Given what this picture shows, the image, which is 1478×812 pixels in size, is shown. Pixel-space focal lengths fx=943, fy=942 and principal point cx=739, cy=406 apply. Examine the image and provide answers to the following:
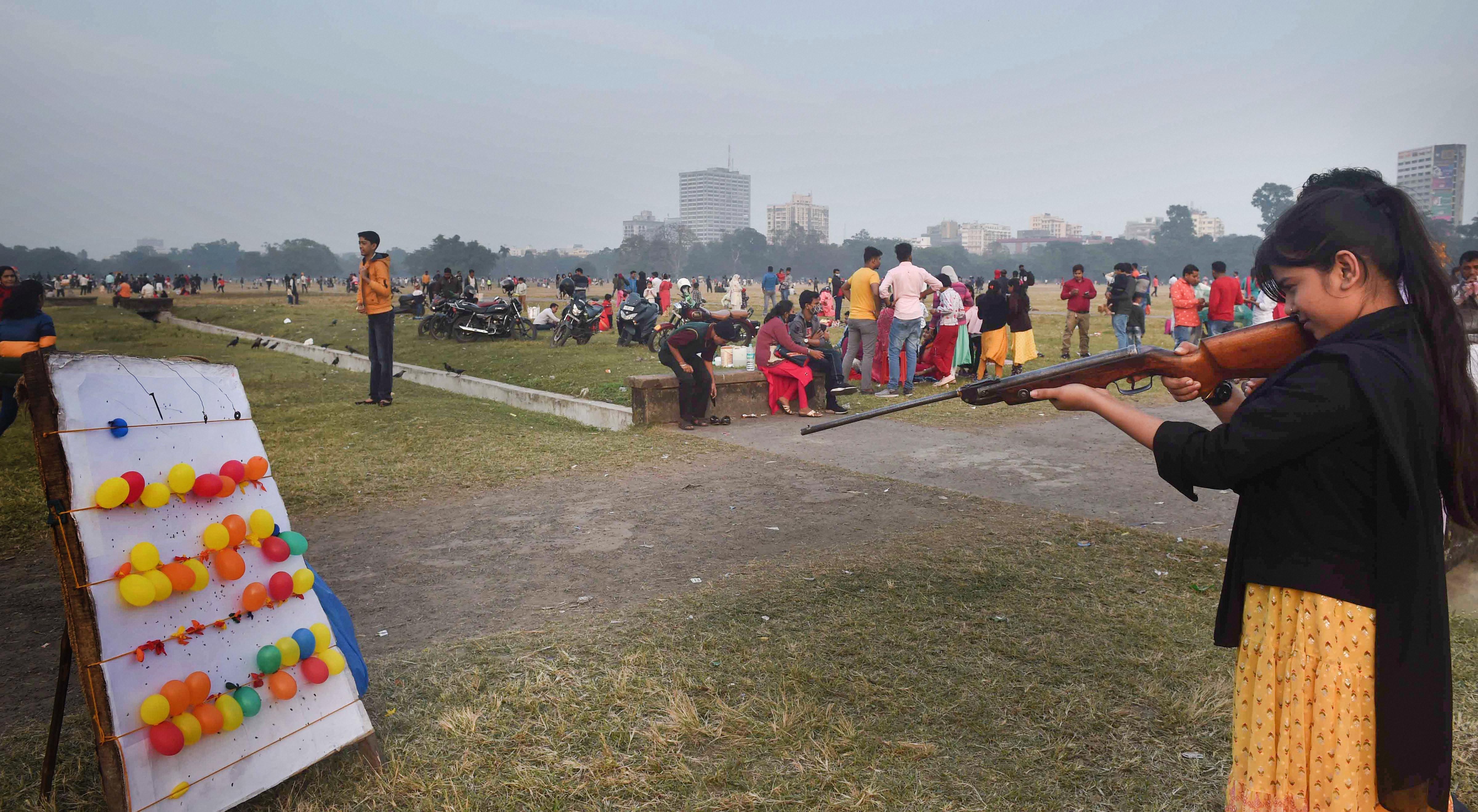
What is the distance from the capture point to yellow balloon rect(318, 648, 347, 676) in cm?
279

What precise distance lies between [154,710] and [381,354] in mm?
8714

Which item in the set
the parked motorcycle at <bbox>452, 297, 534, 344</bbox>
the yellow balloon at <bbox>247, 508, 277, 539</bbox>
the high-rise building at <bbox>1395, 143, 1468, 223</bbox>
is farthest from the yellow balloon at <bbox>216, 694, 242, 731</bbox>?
the high-rise building at <bbox>1395, 143, 1468, 223</bbox>

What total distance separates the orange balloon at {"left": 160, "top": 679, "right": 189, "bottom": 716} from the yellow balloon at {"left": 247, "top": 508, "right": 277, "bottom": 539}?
17.2 inches

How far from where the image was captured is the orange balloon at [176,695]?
93.5 inches

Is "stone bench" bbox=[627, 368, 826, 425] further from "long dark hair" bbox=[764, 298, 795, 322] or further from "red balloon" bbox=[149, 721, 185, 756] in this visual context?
"red balloon" bbox=[149, 721, 185, 756]

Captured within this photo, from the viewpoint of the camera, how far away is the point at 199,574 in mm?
2496

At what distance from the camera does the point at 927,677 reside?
141 inches

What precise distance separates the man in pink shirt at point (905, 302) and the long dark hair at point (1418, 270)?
30.5 feet

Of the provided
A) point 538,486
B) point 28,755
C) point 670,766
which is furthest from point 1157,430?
point 538,486

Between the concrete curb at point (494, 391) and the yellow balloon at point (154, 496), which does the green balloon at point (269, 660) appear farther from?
the concrete curb at point (494, 391)

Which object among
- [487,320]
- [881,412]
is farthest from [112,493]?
[487,320]

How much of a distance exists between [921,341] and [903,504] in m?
7.69

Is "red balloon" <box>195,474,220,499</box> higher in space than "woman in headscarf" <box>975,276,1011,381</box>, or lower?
lower

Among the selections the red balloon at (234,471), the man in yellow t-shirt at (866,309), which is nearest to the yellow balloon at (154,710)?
the red balloon at (234,471)
